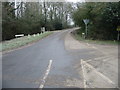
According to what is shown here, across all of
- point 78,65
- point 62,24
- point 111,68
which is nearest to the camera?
point 111,68

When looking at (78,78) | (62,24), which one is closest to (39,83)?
(78,78)

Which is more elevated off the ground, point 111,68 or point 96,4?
point 96,4

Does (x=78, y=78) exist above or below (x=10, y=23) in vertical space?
below

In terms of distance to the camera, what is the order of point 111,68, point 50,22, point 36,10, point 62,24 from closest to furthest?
point 111,68 → point 36,10 → point 50,22 → point 62,24

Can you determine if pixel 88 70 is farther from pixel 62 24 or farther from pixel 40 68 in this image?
pixel 62 24

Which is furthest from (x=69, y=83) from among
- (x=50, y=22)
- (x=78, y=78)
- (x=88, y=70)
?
(x=50, y=22)

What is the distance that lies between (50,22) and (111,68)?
5587 centimetres

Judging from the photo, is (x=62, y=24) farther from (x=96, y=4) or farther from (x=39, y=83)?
(x=39, y=83)

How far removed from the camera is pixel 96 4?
3234 centimetres

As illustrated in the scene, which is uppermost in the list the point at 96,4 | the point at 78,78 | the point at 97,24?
the point at 96,4

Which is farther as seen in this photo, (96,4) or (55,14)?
(55,14)

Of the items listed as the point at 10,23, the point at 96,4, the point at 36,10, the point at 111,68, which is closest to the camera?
the point at 111,68

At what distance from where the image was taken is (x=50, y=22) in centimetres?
6681

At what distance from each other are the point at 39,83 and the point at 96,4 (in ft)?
82.7
